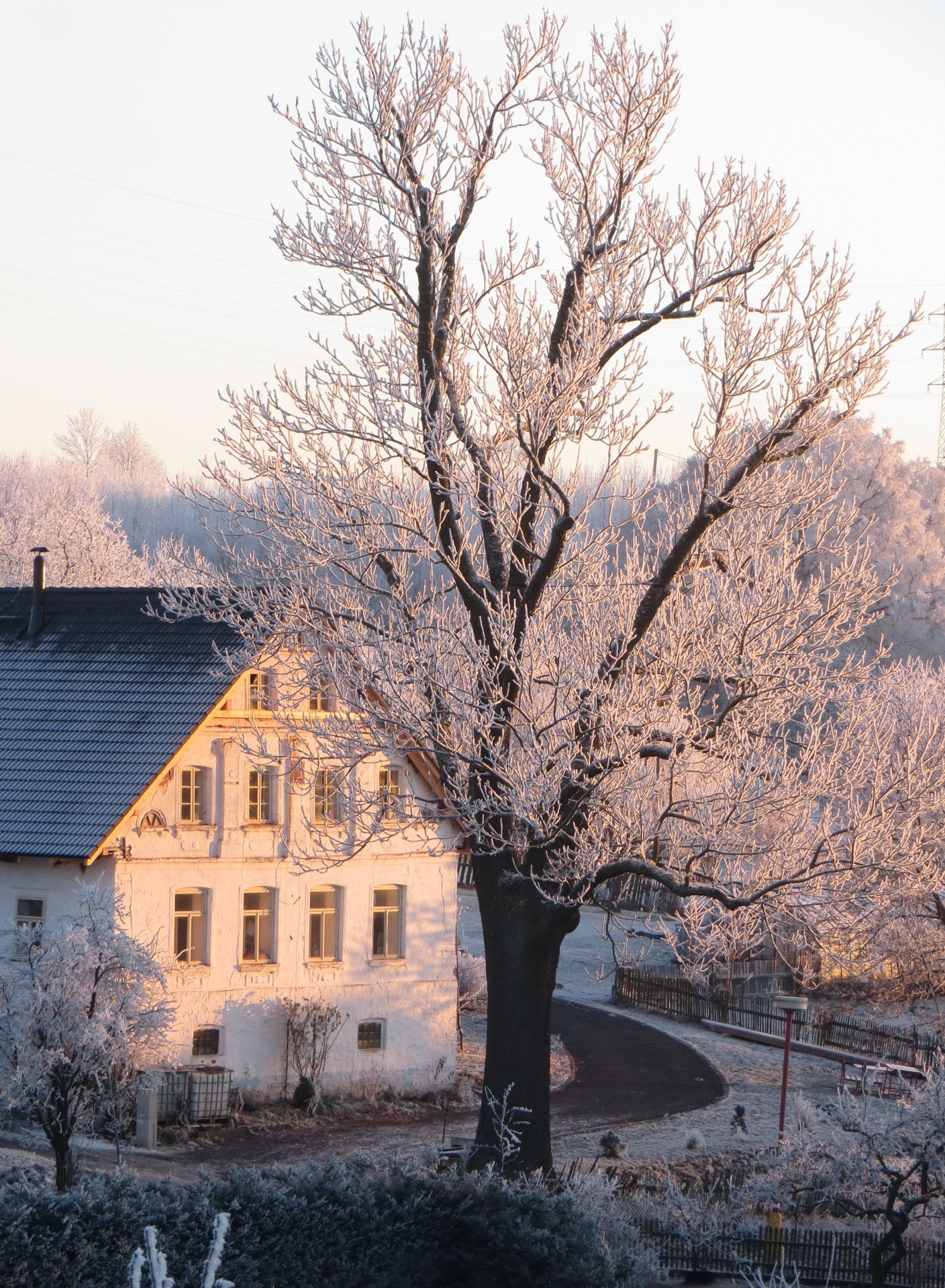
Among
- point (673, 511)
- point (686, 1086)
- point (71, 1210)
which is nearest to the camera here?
point (71, 1210)

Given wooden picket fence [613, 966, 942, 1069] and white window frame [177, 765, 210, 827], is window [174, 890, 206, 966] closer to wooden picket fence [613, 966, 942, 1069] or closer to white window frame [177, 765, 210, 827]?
white window frame [177, 765, 210, 827]

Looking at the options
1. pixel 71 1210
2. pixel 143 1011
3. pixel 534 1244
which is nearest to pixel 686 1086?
pixel 143 1011

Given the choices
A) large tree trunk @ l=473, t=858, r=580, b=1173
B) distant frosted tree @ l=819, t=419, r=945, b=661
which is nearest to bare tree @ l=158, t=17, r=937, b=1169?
large tree trunk @ l=473, t=858, r=580, b=1173

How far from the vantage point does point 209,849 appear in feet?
86.4

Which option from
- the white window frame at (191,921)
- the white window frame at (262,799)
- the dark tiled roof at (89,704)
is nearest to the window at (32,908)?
the dark tiled roof at (89,704)

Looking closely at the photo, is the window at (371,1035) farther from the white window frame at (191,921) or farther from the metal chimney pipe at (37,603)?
the metal chimney pipe at (37,603)

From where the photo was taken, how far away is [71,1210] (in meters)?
10.7

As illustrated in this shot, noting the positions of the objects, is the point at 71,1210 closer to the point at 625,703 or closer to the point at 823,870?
the point at 625,703

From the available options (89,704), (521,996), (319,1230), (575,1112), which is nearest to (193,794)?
(89,704)

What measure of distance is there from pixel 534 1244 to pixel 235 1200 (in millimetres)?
2479

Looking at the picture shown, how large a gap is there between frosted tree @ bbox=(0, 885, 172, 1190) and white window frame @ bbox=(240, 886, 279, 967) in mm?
6755

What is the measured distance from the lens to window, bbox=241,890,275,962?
26891 millimetres

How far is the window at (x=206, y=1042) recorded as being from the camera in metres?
25.8

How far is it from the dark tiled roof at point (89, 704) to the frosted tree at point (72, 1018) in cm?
506
